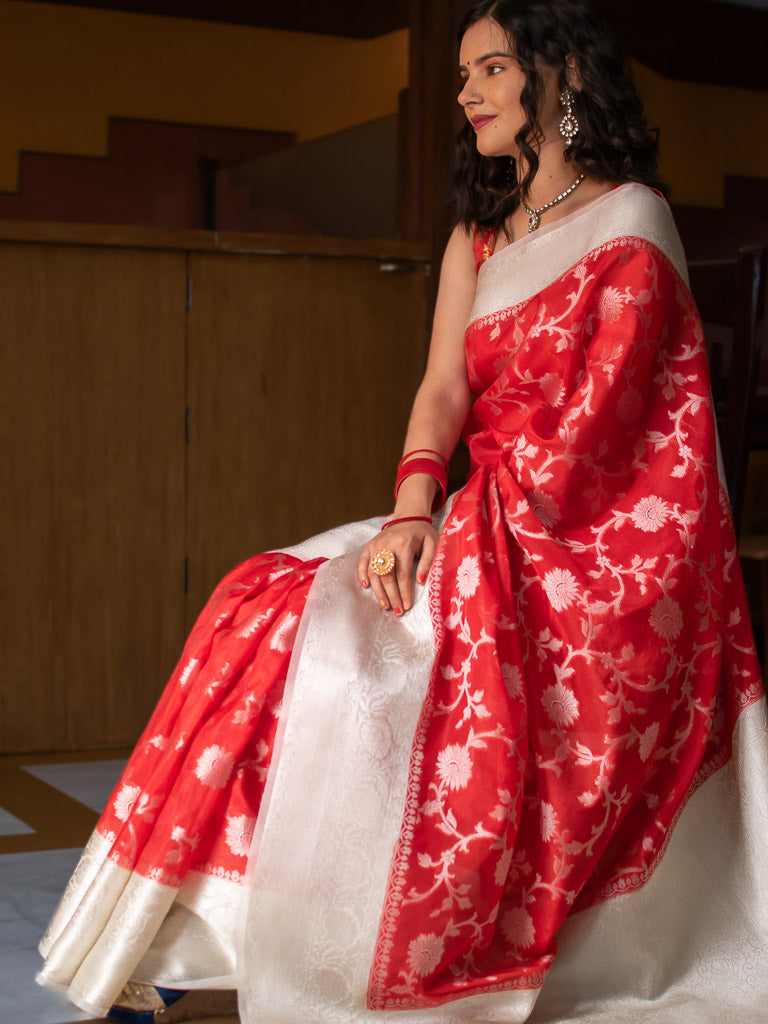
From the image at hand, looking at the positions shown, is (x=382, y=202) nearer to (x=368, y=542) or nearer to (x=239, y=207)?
(x=239, y=207)

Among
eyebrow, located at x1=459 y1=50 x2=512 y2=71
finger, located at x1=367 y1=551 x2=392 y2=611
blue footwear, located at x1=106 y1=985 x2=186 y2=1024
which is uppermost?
eyebrow, located at x1=459 y1=50 x2=512 y2=71

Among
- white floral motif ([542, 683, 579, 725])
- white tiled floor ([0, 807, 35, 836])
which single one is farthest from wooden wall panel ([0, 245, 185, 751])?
white floral motif ([542, 683, 579, 725])

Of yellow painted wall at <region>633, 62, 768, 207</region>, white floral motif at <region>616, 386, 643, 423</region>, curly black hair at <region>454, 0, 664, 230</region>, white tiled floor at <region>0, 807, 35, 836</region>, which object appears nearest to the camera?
white floral motif at <region>616, 386, 643, 423</region>

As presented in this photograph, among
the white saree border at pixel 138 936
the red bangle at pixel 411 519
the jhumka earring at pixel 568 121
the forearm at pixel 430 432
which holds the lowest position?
the white saree border at pixel 138 936

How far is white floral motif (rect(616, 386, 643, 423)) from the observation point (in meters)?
1.62

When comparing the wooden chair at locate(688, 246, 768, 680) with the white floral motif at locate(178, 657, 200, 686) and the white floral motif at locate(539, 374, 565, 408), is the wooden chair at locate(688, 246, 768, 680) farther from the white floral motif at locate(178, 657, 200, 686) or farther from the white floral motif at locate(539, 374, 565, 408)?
the white floral motif at locate(178, 657, 200, 686)

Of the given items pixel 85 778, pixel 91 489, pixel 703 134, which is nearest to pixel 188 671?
pixel 85 778

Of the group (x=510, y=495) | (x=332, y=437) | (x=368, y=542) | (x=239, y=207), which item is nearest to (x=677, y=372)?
(x=510, y=495)

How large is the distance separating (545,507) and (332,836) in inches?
18.9

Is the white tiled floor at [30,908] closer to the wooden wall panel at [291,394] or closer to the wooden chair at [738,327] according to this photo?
the wooden wall panel at [291,394]

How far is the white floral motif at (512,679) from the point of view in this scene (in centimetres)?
149

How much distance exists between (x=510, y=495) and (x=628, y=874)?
48 cm

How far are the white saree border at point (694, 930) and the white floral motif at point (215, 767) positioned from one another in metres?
0.45

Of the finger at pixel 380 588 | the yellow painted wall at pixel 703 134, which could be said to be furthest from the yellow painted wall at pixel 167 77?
the finger at pixel 380 588
